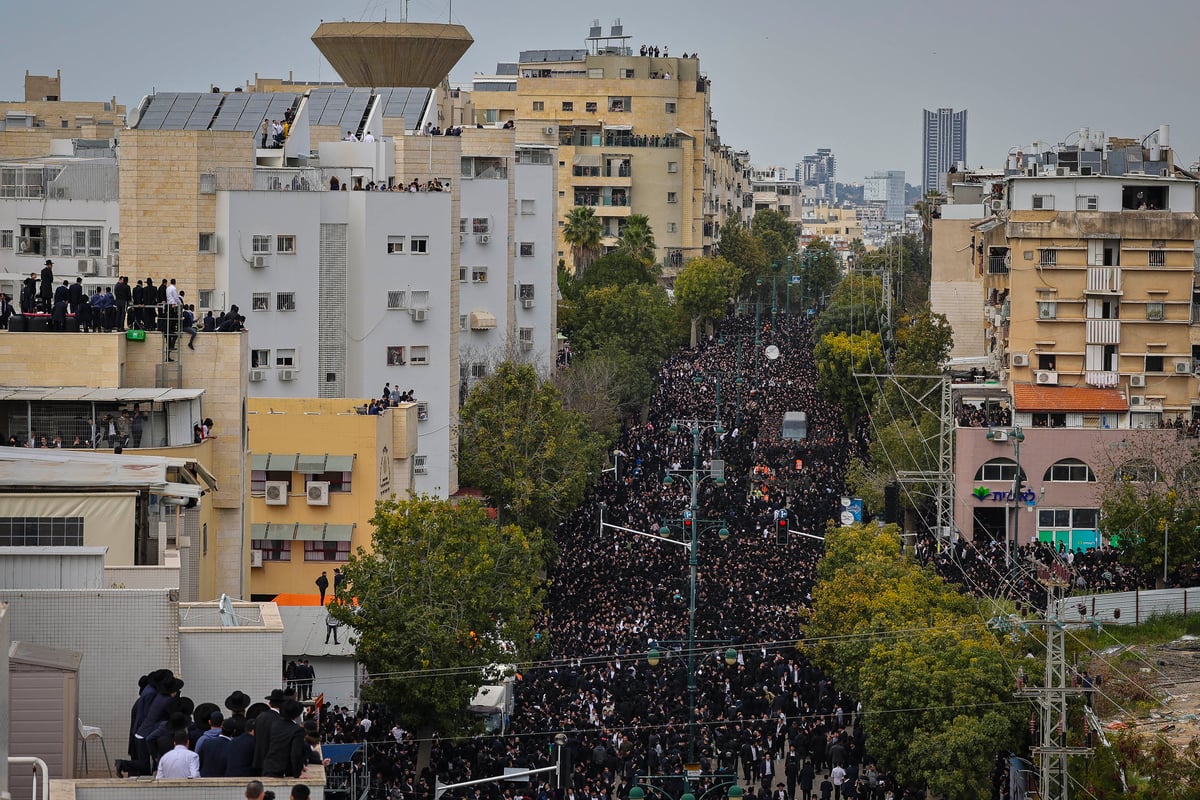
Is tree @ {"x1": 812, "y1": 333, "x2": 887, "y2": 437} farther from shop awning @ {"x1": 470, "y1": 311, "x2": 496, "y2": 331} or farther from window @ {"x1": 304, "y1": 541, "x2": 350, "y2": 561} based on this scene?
window @ {"x1": 304, "y1": 541, "x2": 350, "y2": 561}

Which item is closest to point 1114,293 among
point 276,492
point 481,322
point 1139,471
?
point 1139,471

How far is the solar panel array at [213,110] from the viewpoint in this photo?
63844mm

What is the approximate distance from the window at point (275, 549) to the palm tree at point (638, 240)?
66.1 metres

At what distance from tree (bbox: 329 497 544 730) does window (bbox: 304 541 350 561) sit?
624 cm

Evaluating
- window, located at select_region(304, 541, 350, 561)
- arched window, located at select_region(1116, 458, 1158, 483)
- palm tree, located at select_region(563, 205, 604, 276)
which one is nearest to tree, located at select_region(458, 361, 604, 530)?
window, located at select_region(304, 541, 350, 561)

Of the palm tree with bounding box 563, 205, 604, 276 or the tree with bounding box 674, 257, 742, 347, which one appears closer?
the palm tree with bounding box 563, 205, 604, 276

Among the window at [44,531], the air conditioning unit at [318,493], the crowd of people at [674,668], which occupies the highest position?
the air conditioning unit at [318,493]

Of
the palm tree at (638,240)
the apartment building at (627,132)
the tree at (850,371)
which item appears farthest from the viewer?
the apartment building at (627,132)

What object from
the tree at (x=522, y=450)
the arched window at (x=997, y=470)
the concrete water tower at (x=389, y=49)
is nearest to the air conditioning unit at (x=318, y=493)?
the tree at (x=522, y=450)

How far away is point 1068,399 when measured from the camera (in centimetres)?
6719

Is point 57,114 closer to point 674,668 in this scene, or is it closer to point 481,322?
point 481,322

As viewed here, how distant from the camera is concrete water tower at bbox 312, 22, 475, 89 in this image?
273ft

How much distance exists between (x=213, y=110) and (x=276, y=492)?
21.1 m

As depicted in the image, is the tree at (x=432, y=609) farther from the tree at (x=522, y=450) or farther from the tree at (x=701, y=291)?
the tree at (x=701, y=291)
